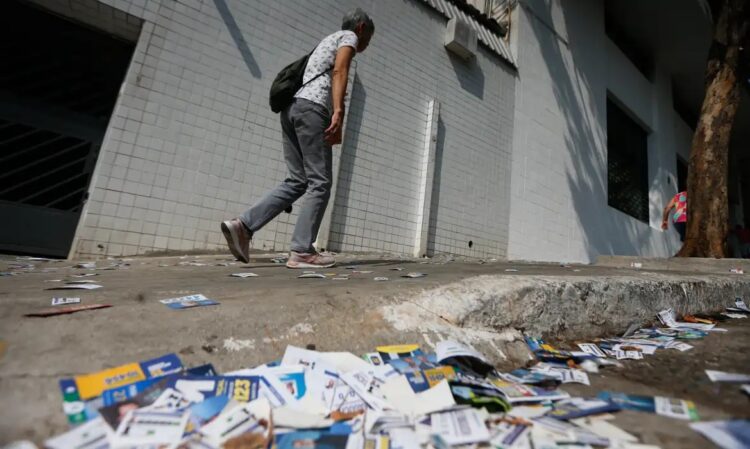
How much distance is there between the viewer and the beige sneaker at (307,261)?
2398mm

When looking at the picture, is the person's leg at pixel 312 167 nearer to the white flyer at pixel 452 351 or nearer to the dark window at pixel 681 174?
the white flyer at pixel 452 351

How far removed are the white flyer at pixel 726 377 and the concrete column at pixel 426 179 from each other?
379 cm

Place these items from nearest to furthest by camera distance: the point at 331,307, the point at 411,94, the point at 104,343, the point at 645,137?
1. the point at 104,343
2. the point at 331,307
3. the point at 411,94
4. the point at 645,137

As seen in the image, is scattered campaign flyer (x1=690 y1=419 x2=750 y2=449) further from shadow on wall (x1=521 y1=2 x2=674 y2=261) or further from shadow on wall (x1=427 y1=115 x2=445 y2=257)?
shadow on wall (x1=521 y1=2 x2=674 y2=261)

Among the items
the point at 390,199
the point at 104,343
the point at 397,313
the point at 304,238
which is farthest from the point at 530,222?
the point at 104,343

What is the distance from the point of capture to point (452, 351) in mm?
1095

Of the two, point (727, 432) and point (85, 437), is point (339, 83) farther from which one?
point (727, 432)

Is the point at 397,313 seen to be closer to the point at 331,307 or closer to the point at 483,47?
the point at 331,307

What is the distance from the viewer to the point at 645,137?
33.8 feet

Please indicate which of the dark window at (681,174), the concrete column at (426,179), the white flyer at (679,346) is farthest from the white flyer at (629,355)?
the dark window at (681,174)

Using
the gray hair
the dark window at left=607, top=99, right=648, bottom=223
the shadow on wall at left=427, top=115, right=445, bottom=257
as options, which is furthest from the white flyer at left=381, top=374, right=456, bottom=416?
the dark window at left=607, top=99, right=648, bottom=223

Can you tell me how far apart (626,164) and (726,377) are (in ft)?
33.6

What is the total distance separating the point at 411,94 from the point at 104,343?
4956 mm

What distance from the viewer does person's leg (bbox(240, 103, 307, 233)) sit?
2389 millimetres
